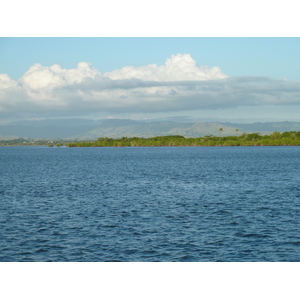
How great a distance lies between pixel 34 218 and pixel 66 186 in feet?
93.3

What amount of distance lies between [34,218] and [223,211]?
17.4 metres

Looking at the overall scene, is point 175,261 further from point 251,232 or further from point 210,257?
point 251,232

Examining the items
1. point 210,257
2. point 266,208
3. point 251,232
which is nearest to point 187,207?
point 266,208

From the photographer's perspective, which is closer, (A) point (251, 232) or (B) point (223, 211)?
(A) point (251, 232)

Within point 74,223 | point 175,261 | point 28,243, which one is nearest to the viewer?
point 175,261

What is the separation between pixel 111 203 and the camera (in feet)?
157
